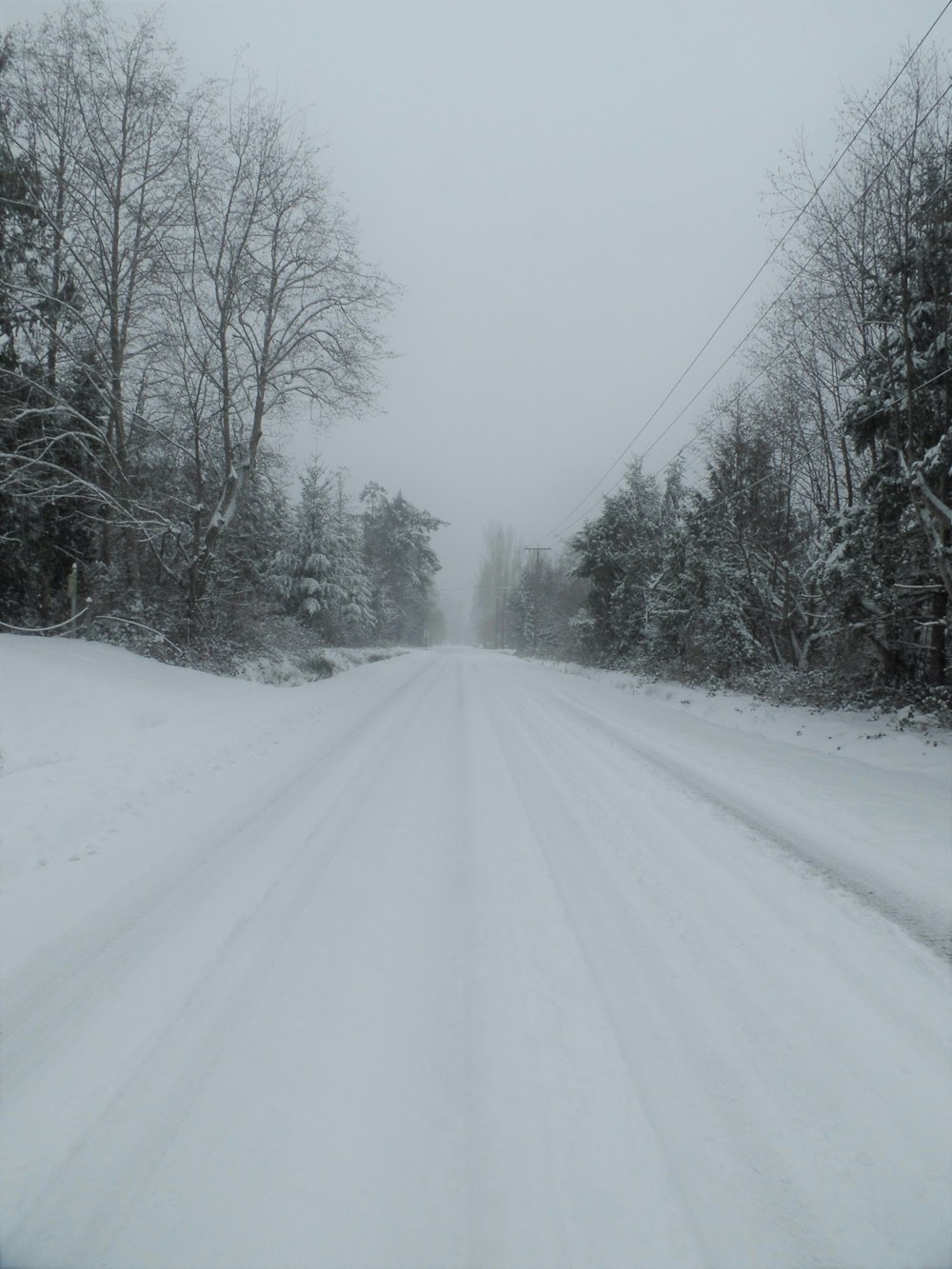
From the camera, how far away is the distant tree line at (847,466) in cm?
717

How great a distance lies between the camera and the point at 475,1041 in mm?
1872

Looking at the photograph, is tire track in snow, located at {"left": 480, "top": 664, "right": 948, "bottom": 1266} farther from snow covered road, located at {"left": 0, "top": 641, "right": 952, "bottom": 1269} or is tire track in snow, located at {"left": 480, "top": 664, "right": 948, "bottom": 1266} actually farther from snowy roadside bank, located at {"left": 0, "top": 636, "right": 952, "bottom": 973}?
snowy roadside bank, located at {"left": 0, "top": 636, "right": 952, "bottom": 973}

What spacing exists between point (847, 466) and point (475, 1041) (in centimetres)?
1199

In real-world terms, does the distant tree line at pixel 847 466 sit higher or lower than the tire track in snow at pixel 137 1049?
higher

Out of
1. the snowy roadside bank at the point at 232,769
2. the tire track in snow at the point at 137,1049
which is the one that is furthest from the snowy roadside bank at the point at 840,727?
the tire track in snow at the point at 137,1049

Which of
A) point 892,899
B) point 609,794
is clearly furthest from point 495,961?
point 609,794

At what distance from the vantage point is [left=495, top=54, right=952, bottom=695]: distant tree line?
23.5ft

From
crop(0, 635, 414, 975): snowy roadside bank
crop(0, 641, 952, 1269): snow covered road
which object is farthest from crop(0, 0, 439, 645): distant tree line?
crop(0, 641, 952, 1269): snow covered road

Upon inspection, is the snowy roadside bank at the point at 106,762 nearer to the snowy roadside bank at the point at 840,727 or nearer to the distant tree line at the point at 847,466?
the snowy roadside bank at the point at 840,727

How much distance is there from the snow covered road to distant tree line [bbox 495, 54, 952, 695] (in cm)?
531

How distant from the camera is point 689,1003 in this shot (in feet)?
6.77

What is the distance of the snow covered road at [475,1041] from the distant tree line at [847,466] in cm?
531

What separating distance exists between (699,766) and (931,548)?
4.66 meters

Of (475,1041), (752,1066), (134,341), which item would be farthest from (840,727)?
(134,341)
